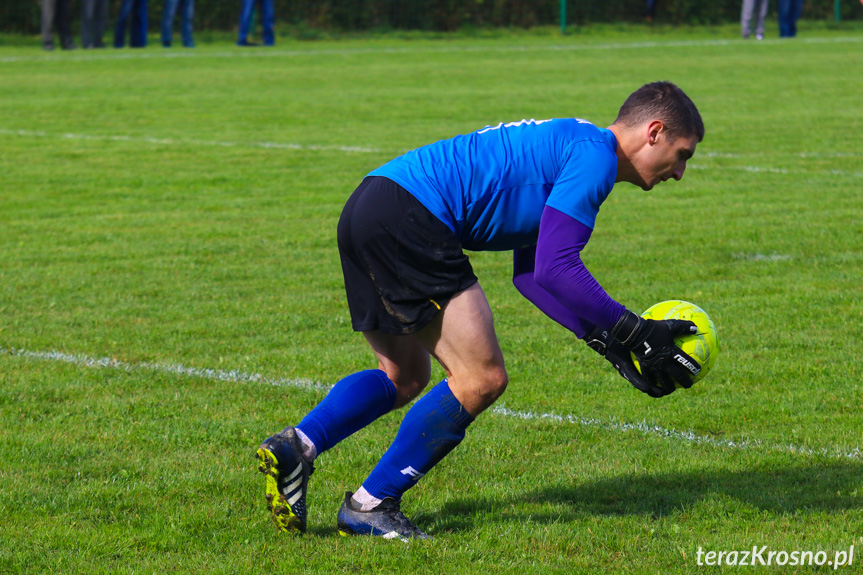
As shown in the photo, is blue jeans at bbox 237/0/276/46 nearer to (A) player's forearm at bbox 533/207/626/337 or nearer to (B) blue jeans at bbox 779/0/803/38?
(B) blue jeans at bbox 779/0/803/38

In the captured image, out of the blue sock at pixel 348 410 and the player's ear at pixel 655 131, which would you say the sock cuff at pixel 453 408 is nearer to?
the blue sock at pixel 348 410

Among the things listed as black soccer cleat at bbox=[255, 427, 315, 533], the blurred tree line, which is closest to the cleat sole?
black soccer cleat at bbox=[255, 427, 315, 533]

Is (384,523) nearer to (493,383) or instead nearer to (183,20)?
(493,383)

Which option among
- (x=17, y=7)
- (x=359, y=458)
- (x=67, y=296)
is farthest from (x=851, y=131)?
(x=17, y=7)

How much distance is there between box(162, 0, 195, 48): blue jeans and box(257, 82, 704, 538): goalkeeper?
2582 cm

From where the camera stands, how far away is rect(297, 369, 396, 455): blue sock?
4102mm

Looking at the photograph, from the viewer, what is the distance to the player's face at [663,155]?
3797mm

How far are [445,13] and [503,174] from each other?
3378 centimetres

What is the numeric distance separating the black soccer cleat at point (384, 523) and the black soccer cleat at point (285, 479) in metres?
0.18

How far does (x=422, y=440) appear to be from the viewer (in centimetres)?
390

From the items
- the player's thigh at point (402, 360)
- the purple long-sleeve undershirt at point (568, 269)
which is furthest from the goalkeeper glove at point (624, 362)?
the player's thigh at point (402, 360)

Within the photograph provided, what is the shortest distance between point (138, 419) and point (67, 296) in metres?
2.59

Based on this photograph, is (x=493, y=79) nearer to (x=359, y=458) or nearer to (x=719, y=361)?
(x=719, y=361)

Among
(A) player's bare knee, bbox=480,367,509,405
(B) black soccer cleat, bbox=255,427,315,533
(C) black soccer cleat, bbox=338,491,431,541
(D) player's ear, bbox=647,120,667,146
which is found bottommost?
(C) black soccer cleat, bbox=338,491,431,541
